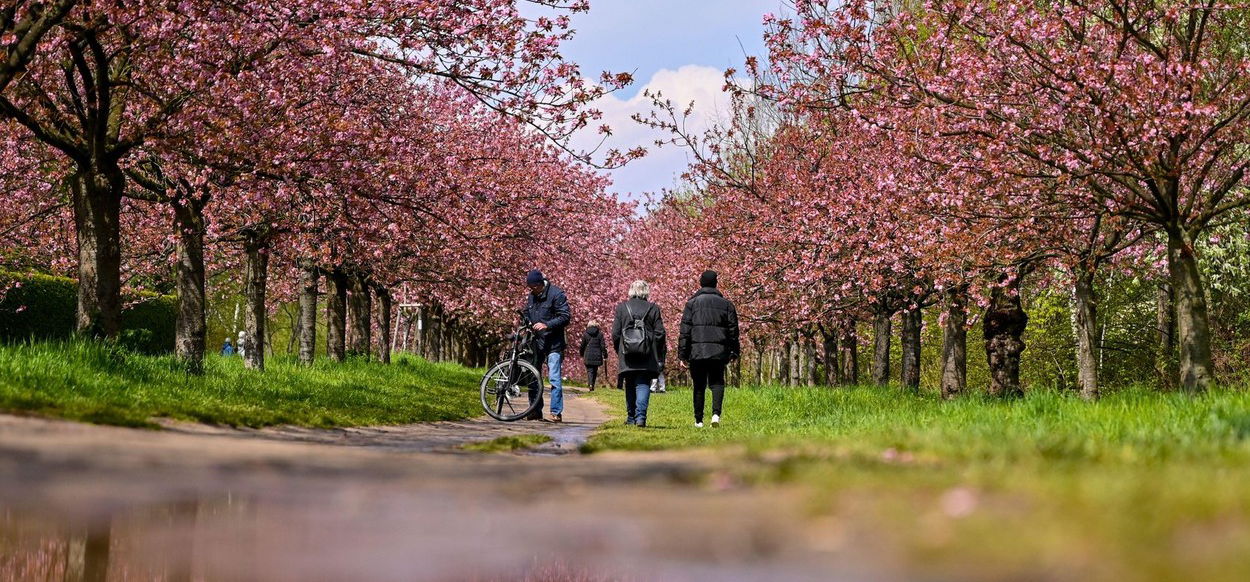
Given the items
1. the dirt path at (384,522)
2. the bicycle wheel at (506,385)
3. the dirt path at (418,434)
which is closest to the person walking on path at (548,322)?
the bicycle wheel at (506,385)

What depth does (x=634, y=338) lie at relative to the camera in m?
14.2

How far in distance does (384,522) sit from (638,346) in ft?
32.0

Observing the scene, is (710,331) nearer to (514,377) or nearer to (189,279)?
(514,377)

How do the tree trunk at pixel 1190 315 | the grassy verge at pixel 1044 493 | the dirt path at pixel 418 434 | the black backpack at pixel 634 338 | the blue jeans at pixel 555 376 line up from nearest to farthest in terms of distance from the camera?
the grassy verge at pixel 1044 493
the dirt path at pixel 418 434
the tree trunk at pixel 1190 315
the black backpack at pixel 634 338
the blue jeans at pixel 555 376

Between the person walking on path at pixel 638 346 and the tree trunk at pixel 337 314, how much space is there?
1391 cm

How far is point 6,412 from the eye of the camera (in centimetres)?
791

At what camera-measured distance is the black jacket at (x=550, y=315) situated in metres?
15.2

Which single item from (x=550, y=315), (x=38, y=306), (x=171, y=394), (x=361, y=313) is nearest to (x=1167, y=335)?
(x=361, y=313)

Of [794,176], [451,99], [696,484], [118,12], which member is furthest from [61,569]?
[451,99]

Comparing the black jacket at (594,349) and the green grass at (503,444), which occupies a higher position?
the black jacket at (594,349)

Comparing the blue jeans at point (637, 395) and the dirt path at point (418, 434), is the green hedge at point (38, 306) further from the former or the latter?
the blue jeans at point (637, 395)

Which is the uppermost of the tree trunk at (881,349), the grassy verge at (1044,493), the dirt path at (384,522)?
the tree trunk at (881,349)

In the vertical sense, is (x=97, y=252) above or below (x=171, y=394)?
above

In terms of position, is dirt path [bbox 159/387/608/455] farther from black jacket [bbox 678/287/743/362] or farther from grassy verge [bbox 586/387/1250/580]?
grassy verge [bbox 586/387/1250/580]
